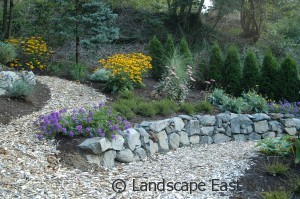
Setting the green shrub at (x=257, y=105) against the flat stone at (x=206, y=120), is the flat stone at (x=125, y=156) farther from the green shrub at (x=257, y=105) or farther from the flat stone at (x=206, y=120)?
the green shrub at (x=257, y=105)

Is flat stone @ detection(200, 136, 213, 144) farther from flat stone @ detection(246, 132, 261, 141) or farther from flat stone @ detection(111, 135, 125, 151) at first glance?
flat stone @ detection(111, 135, 125, 151)

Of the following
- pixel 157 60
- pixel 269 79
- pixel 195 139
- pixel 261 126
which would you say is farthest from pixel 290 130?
pixel 157 60

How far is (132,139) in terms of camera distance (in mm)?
5516

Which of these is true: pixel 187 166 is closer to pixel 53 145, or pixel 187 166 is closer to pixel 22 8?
pixel 53 145

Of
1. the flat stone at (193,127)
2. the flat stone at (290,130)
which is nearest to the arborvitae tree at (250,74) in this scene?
the flat stone at (290,130)

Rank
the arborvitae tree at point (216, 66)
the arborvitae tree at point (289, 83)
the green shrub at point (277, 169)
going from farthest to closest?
the arborvitae tree at point (216, 66), the arborvitae tree at point (289, 83), the green shrub at point (277, 169)

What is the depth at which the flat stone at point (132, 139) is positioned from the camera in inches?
214

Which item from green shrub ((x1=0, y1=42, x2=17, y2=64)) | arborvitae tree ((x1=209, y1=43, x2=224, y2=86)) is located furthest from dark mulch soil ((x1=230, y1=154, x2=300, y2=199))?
green shrub ((x1=0, y1=42, x2=17, y2=64))

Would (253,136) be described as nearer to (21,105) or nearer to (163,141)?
(163,141)

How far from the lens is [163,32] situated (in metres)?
13.3

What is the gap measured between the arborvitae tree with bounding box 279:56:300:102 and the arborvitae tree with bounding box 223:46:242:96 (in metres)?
0.97

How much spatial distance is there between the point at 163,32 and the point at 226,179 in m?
9.46

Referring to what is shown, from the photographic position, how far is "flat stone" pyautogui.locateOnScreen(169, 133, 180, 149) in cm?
632

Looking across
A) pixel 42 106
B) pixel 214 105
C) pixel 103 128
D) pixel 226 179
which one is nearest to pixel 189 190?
pixel 226 179
